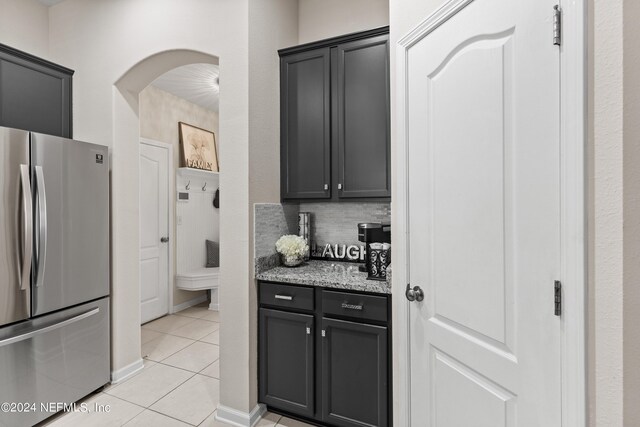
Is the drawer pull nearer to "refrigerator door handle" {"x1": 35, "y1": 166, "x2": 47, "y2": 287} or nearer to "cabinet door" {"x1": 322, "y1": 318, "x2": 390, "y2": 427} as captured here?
"cabinet door" {"x1": 322, "y1": 318, "x2": 390, "y2": 427}

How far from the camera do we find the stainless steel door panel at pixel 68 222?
1.94 m

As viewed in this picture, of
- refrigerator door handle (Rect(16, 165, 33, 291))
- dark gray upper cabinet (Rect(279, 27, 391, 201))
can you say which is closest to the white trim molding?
dark gray upper cabinet (Rect(279, 27, 391, 201))

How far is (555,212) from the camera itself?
0.88 m

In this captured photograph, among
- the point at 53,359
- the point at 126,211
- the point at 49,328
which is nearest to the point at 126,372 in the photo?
the point at 53,359

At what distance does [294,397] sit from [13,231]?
1919 millimetres

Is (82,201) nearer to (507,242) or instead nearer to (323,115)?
(323,115)

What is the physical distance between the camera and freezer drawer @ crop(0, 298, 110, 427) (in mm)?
1837

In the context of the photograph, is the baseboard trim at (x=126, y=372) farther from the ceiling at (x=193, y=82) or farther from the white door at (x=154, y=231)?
the ceiling at (x=193, y=82)

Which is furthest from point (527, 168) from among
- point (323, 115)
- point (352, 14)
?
point (352, 14)

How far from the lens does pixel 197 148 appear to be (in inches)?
176

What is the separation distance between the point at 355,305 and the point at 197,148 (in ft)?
11.7

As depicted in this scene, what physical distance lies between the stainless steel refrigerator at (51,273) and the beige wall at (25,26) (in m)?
1.16

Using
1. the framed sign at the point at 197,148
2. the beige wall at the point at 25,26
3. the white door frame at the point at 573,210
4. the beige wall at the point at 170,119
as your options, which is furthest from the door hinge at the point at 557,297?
the framed sign at the point at 197,148

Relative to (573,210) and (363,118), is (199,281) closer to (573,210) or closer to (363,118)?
(363,118)
